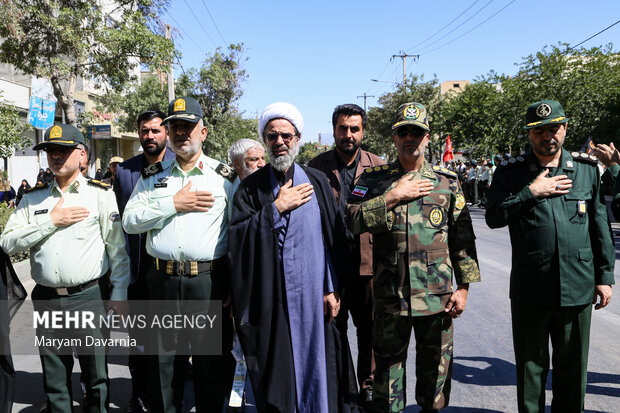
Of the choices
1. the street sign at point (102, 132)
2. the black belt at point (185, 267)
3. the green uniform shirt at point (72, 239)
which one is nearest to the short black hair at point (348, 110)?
the black belt at point (185, 267)

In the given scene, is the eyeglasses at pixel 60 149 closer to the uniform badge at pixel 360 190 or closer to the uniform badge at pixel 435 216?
the uniform badge at pixel 360 190

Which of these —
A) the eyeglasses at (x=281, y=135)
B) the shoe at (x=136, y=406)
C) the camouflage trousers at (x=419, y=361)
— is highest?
the eyeglasses at (x=281, y=135)

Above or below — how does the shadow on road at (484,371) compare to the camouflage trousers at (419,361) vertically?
below

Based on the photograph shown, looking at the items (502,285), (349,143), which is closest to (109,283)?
(349,143)

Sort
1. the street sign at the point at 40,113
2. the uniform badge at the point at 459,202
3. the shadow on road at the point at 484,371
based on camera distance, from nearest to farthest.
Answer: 1. the uniform badge at the point at 459,202
2. the shadow on road at the point at 484,371
3. the street sign at the point at 40,113

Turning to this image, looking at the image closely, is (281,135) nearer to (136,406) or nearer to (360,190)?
(360,190)

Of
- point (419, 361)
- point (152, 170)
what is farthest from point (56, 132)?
point (419, 361)

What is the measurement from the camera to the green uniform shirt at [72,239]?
10.2 ft

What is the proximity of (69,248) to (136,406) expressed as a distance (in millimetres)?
1353

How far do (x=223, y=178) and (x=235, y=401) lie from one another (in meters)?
1.55

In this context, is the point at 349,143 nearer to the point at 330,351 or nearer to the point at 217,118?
the point at 330,351

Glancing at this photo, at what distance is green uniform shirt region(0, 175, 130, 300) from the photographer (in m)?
3.11

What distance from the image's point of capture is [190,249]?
302 cm

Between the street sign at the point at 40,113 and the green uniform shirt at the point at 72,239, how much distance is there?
41.4 ft
